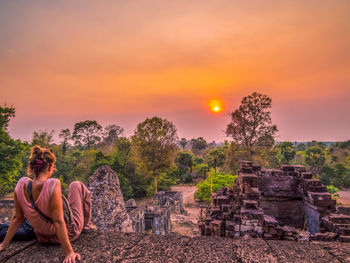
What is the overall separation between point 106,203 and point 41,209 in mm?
5430

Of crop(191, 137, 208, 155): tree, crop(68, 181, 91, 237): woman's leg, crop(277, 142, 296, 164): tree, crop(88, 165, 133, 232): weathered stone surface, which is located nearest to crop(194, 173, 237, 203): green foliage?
crop(277, 142, 296, 164): tree

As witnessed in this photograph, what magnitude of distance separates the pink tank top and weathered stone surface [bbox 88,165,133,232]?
516 centimetres

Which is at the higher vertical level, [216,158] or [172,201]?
[216,158]

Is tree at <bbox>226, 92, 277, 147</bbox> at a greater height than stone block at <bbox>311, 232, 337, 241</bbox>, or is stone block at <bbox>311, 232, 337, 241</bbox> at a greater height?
tree at <bbox>226, 92, 277, 147</bbox>

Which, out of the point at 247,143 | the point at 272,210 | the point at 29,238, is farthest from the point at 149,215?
the point at 247,143

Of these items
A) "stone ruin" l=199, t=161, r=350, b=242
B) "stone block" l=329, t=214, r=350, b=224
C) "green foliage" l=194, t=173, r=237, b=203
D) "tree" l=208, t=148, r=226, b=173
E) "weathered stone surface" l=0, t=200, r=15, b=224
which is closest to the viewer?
"stone ruin" l=199, t=161, r=350, b=242

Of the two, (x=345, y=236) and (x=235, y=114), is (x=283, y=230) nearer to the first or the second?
(x=345, y=236)

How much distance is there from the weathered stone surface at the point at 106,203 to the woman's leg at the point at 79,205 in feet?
15.6

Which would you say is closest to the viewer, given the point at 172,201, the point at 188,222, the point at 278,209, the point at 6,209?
the point at 278,209

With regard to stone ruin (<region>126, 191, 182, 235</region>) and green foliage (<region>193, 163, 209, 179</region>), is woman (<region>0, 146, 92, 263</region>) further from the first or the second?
green foliage (<region>193, 163, 209, 179</region>)

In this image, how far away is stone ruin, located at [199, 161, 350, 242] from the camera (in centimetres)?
498

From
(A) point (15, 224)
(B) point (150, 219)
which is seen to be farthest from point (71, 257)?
(B) point (150, 219)

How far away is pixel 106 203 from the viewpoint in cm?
744

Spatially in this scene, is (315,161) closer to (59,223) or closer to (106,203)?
(106,203)
